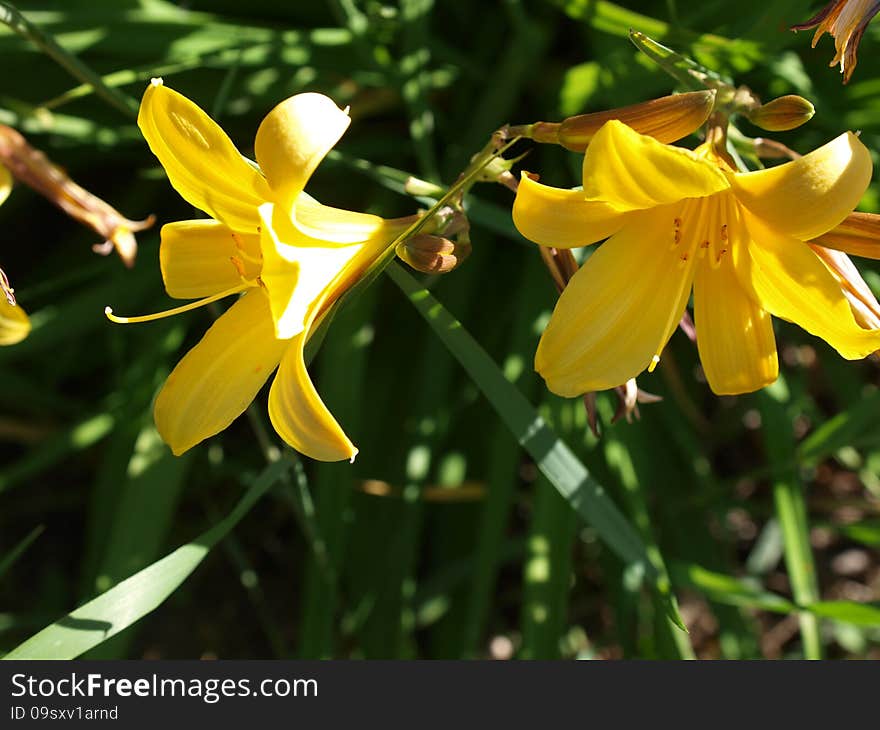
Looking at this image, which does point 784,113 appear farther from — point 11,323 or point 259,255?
point 11,323

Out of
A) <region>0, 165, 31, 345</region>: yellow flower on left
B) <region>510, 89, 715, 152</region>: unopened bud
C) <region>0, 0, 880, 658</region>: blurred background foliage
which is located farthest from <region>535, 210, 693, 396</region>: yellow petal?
<region>0, 165, 31, 345</region>: yellow flower on left

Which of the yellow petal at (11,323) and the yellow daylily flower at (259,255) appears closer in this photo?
the yellow daylily flower at (259,255)

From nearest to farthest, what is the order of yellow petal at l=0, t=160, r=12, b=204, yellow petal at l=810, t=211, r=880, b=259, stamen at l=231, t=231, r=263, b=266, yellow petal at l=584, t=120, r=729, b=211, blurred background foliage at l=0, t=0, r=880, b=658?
yellow petal at l=584, t=120, r=729, b=211 < yellow petal at l=810, t=211, r=880, b=259 < stamen at l=231, t=231, r=263, b=266 < yellow petal at l=0, t=160, r=12, b=204 < blurred background foliage at l=0, t=0, r=880, b=658

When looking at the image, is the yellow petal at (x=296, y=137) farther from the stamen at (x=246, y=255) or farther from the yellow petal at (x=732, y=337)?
the yellow petal at (x=732, y=337)

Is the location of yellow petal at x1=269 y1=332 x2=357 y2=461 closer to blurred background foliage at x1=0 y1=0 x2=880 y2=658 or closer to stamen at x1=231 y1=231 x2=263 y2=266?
stamen at x1=231 y1=231 x2=263 y2=266

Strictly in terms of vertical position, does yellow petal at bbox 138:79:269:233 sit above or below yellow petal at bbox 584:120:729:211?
above

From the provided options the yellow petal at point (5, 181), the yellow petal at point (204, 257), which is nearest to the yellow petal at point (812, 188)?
the yellow petal at point (204, 257)

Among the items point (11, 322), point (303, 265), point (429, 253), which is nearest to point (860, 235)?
point (429, 253)
